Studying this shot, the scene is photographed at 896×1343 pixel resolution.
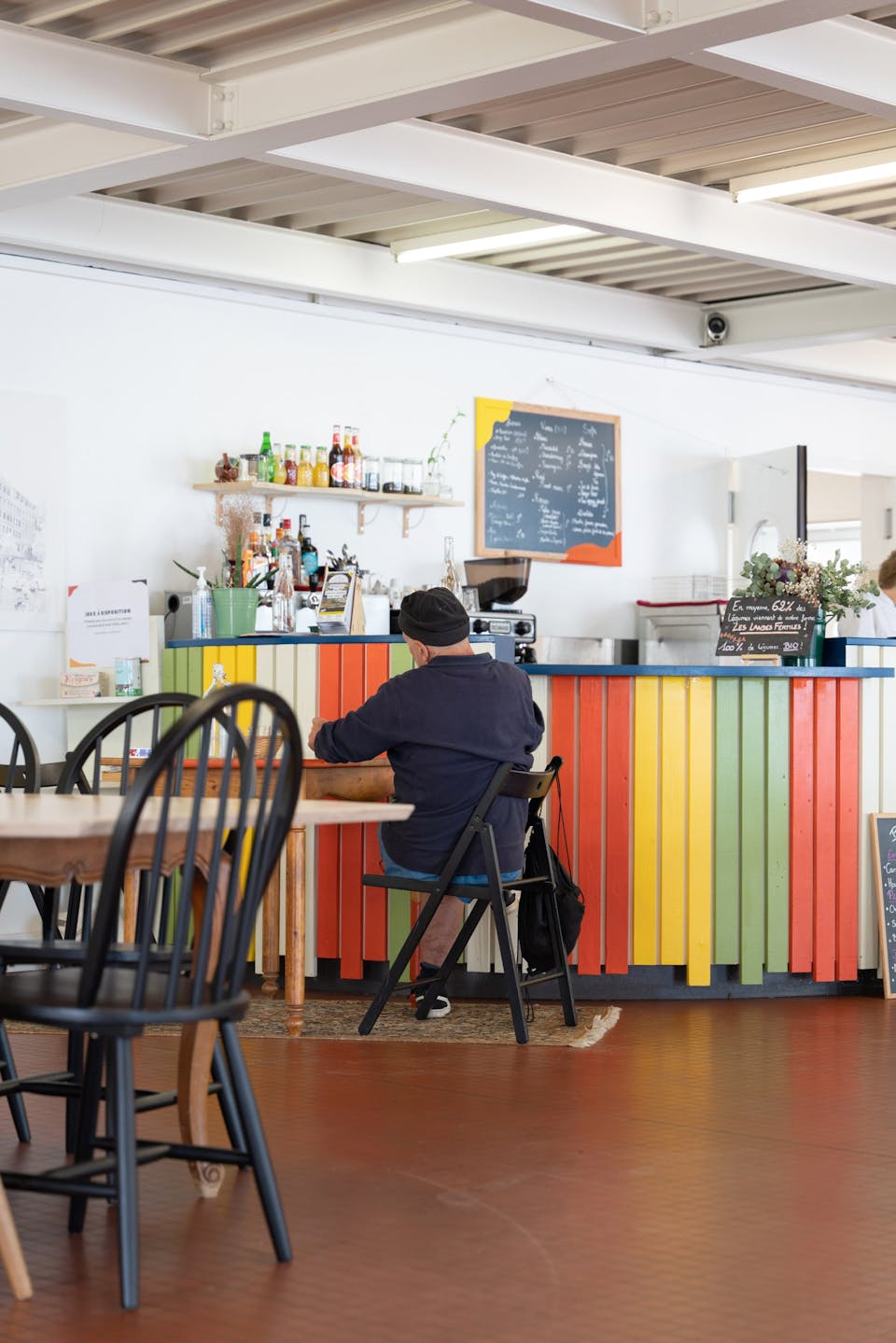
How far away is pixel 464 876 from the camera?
17.5ft

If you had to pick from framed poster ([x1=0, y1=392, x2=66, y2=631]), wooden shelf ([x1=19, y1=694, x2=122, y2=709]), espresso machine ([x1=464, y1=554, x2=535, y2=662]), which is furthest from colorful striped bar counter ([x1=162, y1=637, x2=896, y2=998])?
framed poster ([x1=0, y1=392, x2=66, y2=631])

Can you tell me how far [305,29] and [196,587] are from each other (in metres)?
2.68

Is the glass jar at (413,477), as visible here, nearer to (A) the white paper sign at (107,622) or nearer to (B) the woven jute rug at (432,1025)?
(A) the white paper sign at (107,622)

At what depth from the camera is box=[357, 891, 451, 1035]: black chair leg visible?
17.0 feet

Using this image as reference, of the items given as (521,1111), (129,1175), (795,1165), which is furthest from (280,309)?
(129,1175)

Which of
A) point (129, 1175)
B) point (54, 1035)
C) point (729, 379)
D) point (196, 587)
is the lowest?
point (54, 1035)

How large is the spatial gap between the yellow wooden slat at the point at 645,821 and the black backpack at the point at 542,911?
1.40 ft

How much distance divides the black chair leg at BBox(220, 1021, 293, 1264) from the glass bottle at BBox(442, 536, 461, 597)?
4498 millimetres

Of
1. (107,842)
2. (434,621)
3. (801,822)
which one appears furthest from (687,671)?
(107,842)

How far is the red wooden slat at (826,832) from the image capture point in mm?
6230

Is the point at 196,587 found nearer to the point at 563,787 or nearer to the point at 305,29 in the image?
the point at 563,787

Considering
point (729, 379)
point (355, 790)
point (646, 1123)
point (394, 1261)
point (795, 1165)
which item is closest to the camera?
point (394, 1261)

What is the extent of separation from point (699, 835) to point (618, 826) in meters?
0.29

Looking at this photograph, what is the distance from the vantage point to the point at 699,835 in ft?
19.9
